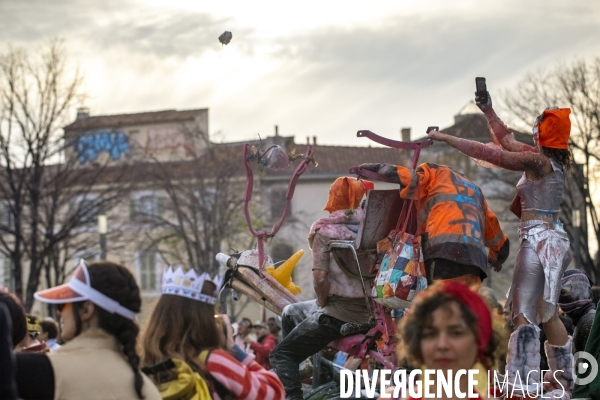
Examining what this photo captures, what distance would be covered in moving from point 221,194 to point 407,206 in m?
34.2

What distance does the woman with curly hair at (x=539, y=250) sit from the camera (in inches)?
265

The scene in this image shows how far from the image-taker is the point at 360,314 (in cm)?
858

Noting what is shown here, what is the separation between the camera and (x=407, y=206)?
24.4ft

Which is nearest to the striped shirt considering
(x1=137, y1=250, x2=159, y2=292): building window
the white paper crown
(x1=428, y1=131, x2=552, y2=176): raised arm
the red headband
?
the white paper crown

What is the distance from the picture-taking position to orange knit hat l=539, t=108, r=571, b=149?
23.2 feet

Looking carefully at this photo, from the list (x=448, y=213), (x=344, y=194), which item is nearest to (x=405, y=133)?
(x=344, y=194)

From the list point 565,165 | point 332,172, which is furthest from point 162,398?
point 332,172

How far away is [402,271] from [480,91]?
47.4 inches

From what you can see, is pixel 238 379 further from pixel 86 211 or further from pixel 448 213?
pixel 86 211

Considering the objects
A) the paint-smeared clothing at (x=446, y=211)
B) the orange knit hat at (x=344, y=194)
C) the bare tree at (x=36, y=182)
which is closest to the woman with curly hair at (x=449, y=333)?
the paint-smeared clothing at (x=446, y=211)

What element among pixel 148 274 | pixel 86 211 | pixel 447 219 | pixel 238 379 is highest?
pixel 86 211

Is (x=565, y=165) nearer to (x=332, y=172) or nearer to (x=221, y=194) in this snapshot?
(x=221, y=194)

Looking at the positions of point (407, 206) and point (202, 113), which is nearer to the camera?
point (407, 206)

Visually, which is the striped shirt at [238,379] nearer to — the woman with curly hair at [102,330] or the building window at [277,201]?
the woman with curly hair at [102,330]
